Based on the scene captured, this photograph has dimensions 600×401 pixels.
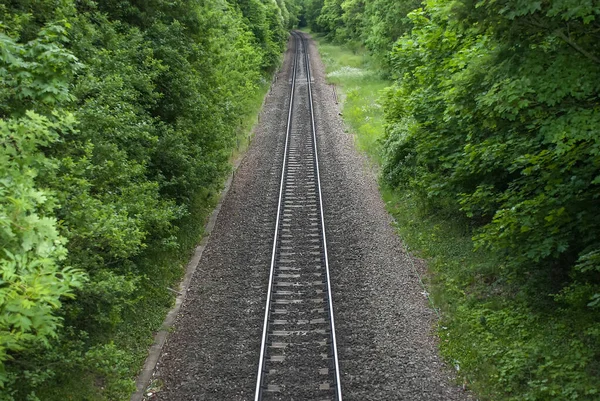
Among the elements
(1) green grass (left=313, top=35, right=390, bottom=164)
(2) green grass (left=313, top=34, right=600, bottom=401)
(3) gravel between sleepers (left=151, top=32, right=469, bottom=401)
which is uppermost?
(1) green grass (left=313, top=35, right=390, bottom=164)

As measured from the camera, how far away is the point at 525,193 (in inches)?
364

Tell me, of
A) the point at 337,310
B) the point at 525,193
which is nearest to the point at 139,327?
the point at 337,310

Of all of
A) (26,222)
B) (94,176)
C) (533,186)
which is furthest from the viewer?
(533,186)

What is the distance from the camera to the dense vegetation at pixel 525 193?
6801 mm

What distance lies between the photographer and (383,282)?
11.6 metres

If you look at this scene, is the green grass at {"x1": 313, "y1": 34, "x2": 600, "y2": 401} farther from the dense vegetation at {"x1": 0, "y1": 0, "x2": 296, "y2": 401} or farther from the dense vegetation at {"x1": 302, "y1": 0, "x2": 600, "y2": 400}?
the dense vegetation at {"x1": 0, "y1": 0, "x2": 296, "y2": 401}

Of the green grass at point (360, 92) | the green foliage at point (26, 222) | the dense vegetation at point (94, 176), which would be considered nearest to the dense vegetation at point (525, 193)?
the green foliage at point (26, 222)

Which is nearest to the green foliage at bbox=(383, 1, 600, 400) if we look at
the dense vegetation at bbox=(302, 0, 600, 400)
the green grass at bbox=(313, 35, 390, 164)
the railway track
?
the dense vegetation at bbox=(302, 0, 600, 400)

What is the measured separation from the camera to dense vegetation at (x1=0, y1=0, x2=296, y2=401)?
15.8ft

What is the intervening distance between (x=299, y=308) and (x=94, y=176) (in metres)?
5.07

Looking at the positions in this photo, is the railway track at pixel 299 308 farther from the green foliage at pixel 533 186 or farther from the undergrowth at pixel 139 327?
the green foliage at pixel 533 186

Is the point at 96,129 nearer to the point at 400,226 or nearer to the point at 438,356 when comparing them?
the point at 438,356

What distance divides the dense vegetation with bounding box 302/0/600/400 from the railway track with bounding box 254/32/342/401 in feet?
8.44

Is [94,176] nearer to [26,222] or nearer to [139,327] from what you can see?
[139,327]
